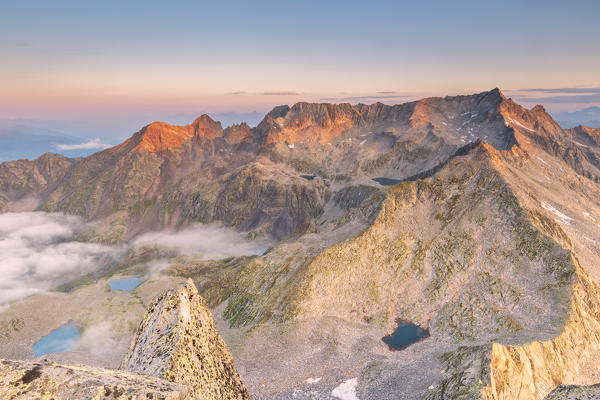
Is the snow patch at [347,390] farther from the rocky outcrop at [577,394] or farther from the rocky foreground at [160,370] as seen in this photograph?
the rocky foreground at [160,370]

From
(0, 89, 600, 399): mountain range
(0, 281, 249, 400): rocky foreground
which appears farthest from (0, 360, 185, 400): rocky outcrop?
(0, 89, 600, 399): mountain range

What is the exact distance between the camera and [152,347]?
22.4 metres

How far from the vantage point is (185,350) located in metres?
21.4

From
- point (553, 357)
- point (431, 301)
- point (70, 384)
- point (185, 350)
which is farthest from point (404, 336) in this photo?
point (70, 384)

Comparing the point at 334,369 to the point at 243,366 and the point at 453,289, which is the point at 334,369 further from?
the point at 453,289

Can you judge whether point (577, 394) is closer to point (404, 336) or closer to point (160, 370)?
point (160, 370)

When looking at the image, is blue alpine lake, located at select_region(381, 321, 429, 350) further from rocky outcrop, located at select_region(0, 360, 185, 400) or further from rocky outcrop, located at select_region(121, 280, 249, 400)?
rocky outcrop, located at select_region(0, 360, 185, 400)

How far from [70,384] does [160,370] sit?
265 inches

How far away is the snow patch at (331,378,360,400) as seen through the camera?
90.5 meters

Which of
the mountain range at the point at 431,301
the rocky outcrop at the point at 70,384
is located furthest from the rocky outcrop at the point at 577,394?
the mountain range at the point at 431,301

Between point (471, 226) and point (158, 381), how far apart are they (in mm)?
148307

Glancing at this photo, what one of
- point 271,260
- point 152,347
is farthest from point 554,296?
point 152,347

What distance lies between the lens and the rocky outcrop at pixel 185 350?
19.9 m

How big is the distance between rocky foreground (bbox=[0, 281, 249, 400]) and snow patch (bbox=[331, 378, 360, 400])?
253 ft
